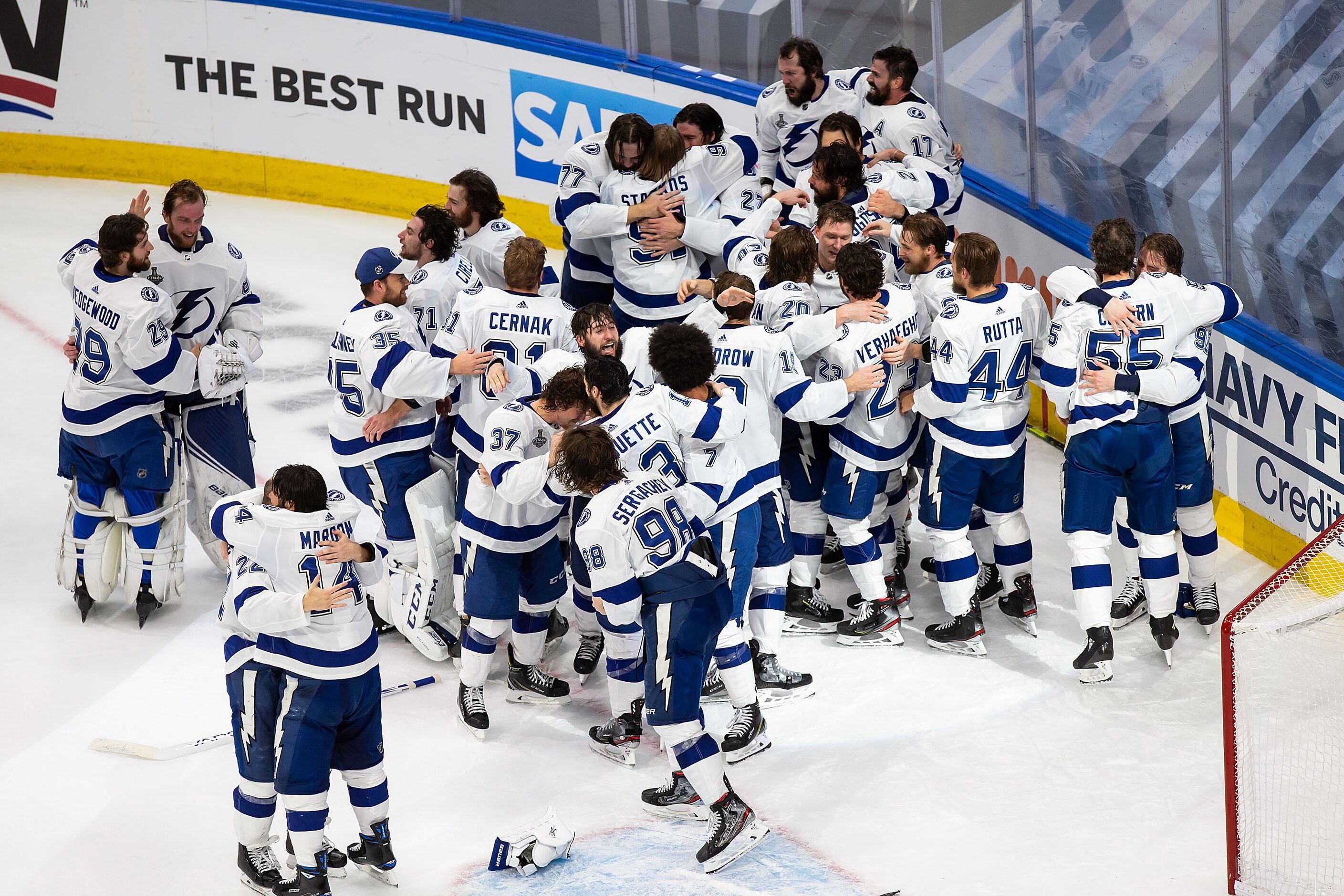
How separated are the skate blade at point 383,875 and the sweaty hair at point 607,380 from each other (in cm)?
148

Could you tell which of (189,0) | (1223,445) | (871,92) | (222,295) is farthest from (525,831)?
(189,0)

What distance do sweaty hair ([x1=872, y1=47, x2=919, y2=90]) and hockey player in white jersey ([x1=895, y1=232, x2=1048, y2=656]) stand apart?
1766 mm

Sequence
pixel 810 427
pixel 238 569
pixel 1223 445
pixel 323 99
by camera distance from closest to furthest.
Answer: pixel 238 569 < pixel 810 427 < pixel 1223 445 < pixel 323 99

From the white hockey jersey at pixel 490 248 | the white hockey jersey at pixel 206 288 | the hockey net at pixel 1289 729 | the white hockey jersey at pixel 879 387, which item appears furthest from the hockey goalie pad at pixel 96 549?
the hockey net at pixel 1289 729

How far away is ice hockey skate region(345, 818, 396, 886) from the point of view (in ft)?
14.2

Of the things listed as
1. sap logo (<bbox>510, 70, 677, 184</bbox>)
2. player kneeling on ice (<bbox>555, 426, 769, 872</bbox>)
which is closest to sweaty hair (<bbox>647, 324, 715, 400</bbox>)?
player kneeling on ice (<bbox>555, 426, 769, 872</bbox>)

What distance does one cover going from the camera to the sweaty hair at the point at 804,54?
22.8 feet

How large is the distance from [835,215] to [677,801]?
2188 mm

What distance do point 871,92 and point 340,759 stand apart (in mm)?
4118

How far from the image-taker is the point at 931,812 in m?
4.60

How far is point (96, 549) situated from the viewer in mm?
5867

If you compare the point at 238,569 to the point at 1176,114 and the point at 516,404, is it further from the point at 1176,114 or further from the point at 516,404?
the point at 1176,114

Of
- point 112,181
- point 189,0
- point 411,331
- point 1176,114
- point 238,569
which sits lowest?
point 238,569

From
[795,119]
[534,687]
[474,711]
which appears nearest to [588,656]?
[534,687]
